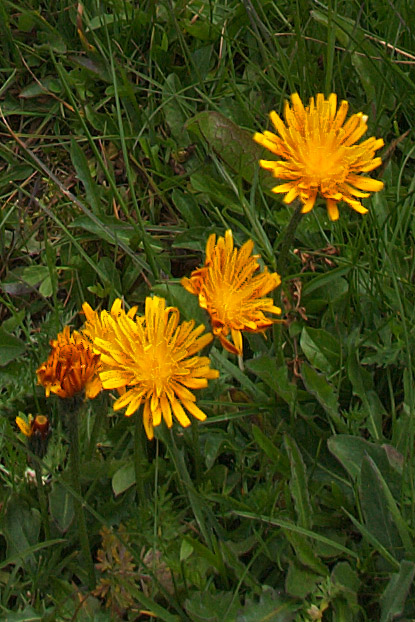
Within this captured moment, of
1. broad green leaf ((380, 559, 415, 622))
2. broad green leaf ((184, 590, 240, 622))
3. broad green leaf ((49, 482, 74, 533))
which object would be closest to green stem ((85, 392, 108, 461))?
broad green leaf ((49, 482, 74, 533))

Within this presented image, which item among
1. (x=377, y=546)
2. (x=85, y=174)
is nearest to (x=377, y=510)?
(x=377, y=546)

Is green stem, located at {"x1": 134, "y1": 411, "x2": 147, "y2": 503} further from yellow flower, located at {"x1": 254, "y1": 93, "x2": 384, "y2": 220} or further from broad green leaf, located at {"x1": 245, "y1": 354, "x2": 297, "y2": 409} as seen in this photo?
yellow flower, located at {"x1": 254, "y1": 93, "x2": 384, "y2": 220}

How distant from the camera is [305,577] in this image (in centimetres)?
192

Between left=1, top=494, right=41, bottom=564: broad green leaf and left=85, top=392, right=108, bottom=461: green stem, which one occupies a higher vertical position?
left=85, top=392, right=108, bottom=461: green stem

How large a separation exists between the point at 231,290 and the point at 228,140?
2.93 feet

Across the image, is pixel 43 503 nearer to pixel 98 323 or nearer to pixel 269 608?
pixel 98 323

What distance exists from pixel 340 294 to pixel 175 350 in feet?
2.36

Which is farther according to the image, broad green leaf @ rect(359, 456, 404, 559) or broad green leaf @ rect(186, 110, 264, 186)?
broad green leaf @ rect(186, 110, 264, 186)

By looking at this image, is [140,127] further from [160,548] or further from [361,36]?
[160,548]

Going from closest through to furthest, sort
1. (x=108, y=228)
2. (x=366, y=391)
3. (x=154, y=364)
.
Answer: (x=154, y=364), (x=366, y=391), (x=108, y=228)

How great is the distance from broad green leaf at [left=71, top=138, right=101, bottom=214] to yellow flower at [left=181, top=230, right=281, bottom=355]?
0.87 m

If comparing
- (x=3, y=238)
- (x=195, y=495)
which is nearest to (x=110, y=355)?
(x=195, y=495)

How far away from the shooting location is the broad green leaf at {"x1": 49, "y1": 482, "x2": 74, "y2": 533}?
2.01 m

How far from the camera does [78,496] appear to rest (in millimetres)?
1820
